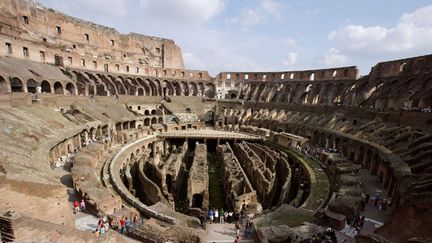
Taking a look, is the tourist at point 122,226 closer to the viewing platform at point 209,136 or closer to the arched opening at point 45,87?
the viewing platform at point 209,136

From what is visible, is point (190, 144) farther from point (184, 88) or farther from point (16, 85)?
point (16, 85)

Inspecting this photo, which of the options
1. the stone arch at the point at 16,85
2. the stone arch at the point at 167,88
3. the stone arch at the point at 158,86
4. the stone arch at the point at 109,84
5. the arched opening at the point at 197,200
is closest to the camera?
the arched opening at the point at 197,200

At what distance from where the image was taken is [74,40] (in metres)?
40.5

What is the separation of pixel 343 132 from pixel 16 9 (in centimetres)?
4482

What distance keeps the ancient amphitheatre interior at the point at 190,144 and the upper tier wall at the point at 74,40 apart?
0.21 metres

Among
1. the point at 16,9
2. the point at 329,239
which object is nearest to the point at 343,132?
the point at 329,239

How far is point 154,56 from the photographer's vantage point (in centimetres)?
5238

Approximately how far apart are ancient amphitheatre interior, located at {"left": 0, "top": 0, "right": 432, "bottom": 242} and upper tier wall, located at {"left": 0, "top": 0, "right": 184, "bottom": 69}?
0.21 metres

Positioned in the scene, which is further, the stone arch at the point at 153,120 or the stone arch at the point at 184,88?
the stone arch at the point at 184,88

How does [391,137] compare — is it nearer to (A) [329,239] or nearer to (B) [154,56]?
(A) [329,239]

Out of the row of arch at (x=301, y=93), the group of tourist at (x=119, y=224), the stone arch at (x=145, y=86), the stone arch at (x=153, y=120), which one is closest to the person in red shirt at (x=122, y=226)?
the group of tourist at (x=119, y=224)

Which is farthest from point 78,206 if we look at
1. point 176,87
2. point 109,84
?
point 176,87

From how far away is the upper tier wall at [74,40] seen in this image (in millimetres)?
31875

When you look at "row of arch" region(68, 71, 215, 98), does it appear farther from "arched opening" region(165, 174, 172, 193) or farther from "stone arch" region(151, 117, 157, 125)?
"arched opening" region(165, 174, 172, 193)
